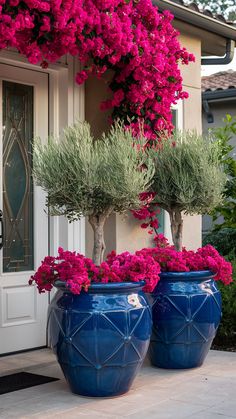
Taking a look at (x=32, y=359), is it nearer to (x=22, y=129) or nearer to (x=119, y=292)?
(x=119, y=292)

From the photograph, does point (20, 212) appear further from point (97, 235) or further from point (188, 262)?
point (188, 262)

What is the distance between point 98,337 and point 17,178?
7.21ft

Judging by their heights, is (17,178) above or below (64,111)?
below

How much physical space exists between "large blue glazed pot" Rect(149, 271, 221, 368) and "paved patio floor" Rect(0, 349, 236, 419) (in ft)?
0.53

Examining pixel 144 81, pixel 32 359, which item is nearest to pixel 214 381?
pixel 32 359

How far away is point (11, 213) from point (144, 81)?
5.67 ft

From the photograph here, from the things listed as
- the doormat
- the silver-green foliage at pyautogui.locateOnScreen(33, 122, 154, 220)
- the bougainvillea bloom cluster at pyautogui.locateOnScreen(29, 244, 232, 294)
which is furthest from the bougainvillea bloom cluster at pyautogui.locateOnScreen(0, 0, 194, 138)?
the doormat

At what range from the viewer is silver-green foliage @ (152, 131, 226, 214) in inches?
236

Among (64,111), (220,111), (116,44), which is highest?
(220,111)

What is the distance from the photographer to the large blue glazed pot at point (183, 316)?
5.76 metres

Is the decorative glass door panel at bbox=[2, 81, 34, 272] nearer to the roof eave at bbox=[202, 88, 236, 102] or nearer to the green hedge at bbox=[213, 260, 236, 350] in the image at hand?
the green hedge at bbox=[213, 260, 236, 350]

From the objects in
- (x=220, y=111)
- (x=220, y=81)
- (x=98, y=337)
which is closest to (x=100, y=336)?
(x=98, y=337)

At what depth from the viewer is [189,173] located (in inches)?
238

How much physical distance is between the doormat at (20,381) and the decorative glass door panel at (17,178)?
Result: 1075mm
